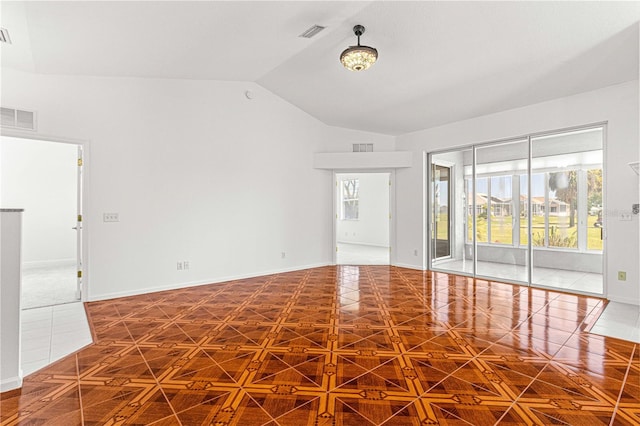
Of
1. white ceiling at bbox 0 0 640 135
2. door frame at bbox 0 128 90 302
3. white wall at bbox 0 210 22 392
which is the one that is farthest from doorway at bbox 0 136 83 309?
white wall at bbox 0 210 22 392

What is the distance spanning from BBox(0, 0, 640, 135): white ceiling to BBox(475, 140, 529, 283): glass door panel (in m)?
0.98

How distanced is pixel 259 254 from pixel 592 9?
5.61 metres

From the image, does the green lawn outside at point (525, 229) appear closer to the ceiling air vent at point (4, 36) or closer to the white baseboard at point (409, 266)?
the white baseboard at point (409, 266)

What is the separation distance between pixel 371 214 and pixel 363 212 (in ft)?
1.33

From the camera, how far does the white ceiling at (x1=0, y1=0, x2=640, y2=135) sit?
3.34 m

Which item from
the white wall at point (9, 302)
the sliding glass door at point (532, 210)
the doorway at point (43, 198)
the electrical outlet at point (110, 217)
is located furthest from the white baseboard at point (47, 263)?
the sliding glass door at point (532, 210)

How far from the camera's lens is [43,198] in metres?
7.38

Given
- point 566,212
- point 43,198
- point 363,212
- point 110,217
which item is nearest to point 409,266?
point 566,212

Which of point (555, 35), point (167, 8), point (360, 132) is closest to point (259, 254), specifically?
point (360, 132)

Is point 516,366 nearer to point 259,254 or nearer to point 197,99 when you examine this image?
point 259,254

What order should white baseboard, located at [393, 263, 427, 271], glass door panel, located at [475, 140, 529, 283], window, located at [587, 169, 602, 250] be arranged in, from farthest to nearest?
white baseboard, located at [393, 263, 427, 271], glass door panel, located at [475, 140, 529, 283], window, located at [587, 169, 602, 250]

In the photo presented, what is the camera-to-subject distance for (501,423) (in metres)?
1.91

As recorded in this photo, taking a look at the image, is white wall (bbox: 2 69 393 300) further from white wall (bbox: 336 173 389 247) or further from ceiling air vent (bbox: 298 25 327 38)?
white wall (bbox: 336 173 389 247)

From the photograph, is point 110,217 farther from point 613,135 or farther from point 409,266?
point 613,135
